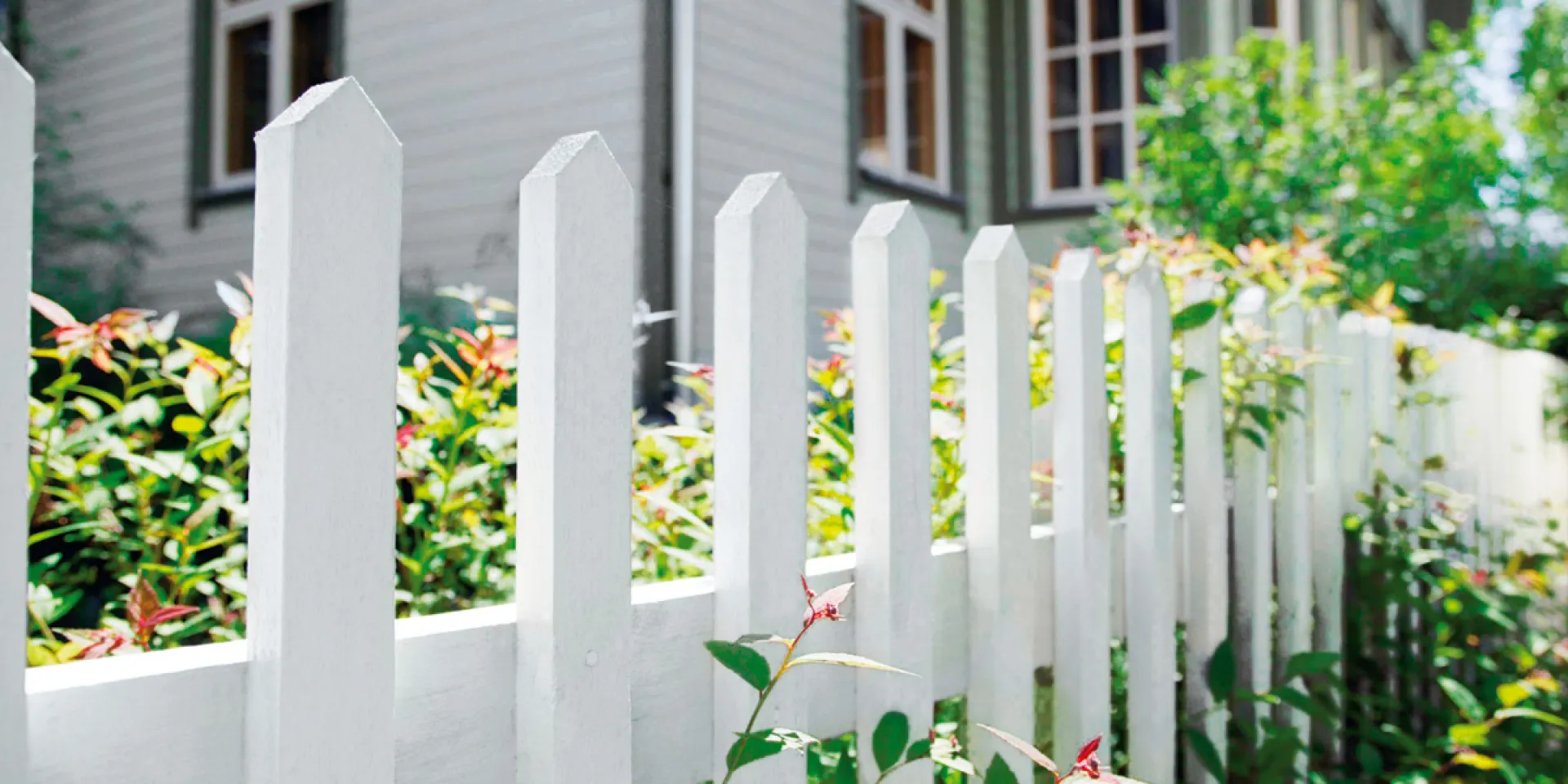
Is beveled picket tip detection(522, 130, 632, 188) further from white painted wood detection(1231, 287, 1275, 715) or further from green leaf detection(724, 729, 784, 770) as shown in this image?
white painted wood detection(1231, 287, 1275, 715)

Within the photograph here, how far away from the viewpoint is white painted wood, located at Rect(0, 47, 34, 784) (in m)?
0.68

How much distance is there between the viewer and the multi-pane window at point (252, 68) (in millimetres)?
6574

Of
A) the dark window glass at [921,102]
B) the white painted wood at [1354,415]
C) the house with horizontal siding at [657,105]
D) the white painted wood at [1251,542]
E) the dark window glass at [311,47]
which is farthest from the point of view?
the dark window glass at [921,102]

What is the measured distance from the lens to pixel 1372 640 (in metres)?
2.69

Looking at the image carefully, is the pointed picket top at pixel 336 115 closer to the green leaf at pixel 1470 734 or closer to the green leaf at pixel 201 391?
the green leaf at pixel 201 391

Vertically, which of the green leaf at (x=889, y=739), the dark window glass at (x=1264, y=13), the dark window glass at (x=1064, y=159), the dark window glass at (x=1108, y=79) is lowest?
the green leaf at (x=889, y=739)

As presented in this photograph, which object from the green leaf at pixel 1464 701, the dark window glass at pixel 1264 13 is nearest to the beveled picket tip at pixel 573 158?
the green leaf at pixel 1464 701

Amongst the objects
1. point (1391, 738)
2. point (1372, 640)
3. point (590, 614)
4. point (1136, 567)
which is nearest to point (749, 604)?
point (590, 614)

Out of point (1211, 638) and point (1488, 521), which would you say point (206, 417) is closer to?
point (1211, 638)

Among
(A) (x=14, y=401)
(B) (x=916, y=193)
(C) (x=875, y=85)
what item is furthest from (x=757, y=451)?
(C) (x=875, y=85)

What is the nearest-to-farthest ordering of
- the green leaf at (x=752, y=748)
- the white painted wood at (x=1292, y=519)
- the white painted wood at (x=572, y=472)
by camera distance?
the white painted wood at (x=572, y=472) → the green leaf at (x=752, y=748) → the white painted wood at (x=1292, y=519)

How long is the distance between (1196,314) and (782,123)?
4031 mm

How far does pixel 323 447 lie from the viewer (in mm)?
814

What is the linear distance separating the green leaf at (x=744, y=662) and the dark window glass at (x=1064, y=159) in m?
7.32
